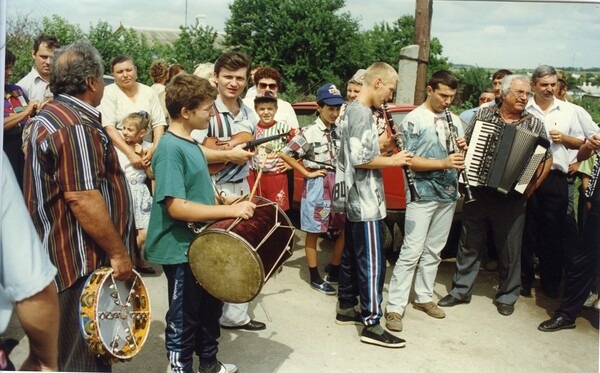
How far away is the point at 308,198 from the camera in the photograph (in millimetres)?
5176

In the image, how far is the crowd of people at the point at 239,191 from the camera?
268 cm

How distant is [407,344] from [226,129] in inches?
76.9

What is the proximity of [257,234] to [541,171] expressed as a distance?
2.70m

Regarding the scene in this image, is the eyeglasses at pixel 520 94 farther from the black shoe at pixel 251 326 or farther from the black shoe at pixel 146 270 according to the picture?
the black shoe at pixel 146 270

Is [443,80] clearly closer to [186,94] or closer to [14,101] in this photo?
[186,94]

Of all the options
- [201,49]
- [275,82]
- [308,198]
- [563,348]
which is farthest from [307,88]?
[563,348]

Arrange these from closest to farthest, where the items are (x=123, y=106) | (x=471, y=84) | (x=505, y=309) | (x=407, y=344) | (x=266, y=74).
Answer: (x=407, y=344) → (x=505, y=309) → (x=123, y=106) → (x=266, y=74) → (x=471, y=84)

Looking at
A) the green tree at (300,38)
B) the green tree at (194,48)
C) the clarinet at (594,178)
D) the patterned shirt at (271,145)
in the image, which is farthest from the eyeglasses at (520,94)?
the green tree at (194,48)

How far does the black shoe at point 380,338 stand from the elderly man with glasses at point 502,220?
0.96 metres

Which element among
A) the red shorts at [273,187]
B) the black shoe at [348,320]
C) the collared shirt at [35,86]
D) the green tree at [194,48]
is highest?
the green tree at [194,48]

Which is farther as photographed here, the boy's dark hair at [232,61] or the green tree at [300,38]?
the green tree at [300,38]

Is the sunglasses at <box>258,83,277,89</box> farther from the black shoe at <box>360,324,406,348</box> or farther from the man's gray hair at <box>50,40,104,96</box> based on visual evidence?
the man's gray hair at <box>50,40,104,96</box>

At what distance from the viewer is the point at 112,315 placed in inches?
112

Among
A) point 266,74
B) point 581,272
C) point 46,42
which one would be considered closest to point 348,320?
point 581,272
